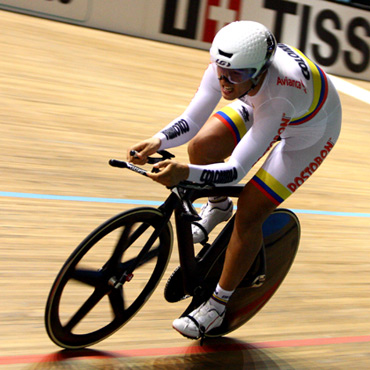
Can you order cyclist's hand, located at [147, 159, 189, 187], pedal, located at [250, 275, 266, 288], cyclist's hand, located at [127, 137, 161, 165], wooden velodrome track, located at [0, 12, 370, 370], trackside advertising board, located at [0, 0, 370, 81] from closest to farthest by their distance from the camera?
cyclist's hand, located at [147, 159, 189, 187]
cyclist's hand, located at [127, 137, 161, 165]
wooden velodrome track, located at [0, 12, 370, 370]
pedal, located at [250, 275, 266, 288]
trackside advertising board, located at [0, 0, 370, 81]

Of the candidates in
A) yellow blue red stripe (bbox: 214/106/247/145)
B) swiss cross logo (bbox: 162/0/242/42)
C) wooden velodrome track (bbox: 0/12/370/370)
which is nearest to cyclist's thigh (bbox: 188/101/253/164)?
yellow blue red stripe (bbox: 214/106/247/145)

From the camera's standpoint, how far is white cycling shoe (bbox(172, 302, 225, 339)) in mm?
2688

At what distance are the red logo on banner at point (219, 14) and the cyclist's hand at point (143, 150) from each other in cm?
703

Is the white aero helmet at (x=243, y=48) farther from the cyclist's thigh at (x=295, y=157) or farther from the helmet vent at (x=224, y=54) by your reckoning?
the cyclist's thigh at (x=295, y=157)

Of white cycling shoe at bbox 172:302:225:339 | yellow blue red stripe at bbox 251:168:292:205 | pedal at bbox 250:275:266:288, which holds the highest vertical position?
yellow blue red stripe at bbox 251:168:292:205

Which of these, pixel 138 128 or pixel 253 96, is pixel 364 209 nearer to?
pixel 138 128

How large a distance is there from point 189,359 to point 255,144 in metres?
1.03

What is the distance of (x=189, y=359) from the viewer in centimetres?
272

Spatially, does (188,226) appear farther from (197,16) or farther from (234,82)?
(197,16)

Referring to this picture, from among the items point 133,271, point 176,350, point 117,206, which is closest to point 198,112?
point 133,271

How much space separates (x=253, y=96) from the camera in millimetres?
2484

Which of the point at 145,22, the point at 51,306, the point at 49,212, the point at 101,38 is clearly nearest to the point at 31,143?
the point at 49,212

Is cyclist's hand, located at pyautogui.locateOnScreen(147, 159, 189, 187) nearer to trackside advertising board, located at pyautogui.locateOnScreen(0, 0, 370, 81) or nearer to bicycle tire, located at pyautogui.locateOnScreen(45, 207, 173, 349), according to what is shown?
bicycle tire, located at pyautogui.locateOnScreen(45, 207, 173, 349)

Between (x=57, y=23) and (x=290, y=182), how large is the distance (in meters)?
6.56
